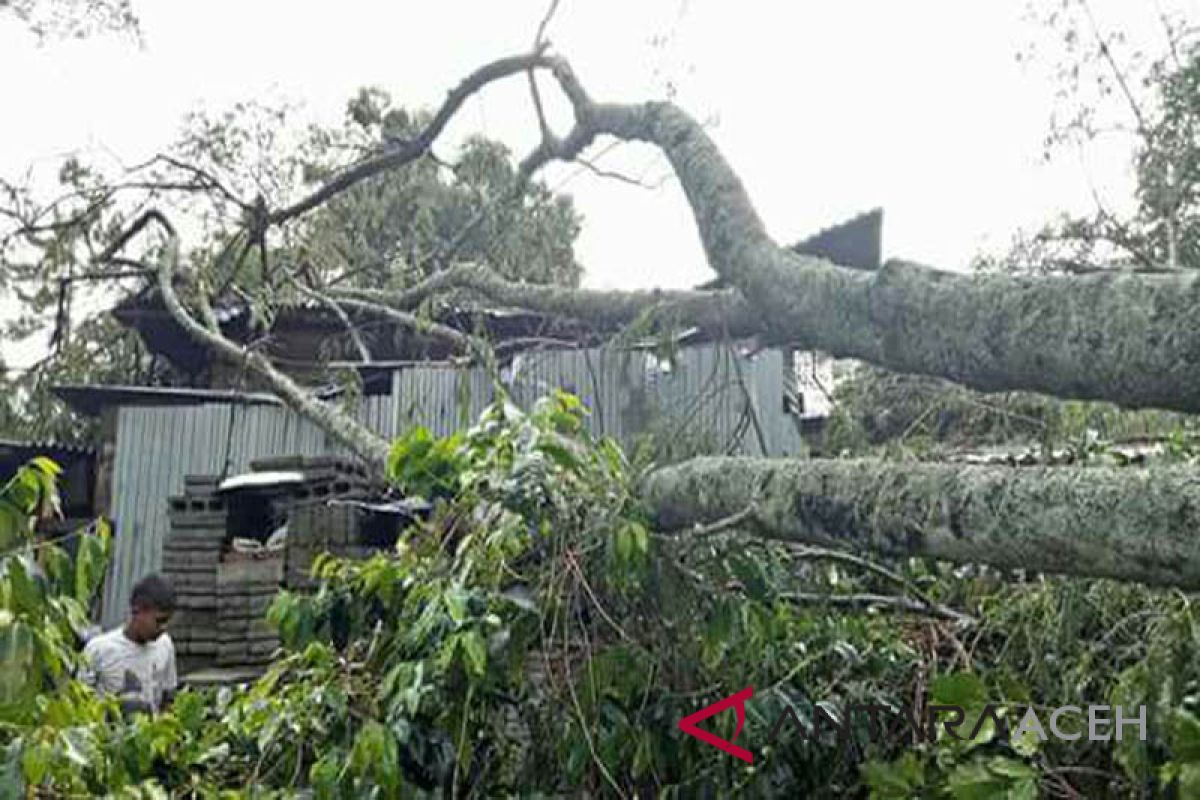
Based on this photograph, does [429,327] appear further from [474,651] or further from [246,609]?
[246,609]

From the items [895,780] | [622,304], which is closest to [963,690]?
[895,780]

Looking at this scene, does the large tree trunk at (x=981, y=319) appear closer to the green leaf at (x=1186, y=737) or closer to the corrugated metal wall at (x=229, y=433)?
the green leaf at (x=1186, y=737)

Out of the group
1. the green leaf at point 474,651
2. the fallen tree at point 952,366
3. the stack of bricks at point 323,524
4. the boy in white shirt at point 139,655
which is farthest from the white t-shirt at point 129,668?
the fallen tree at point 952,366

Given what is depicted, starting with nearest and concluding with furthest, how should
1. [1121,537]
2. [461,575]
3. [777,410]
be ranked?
1. [1121,537]
2. [461,575]
3. [777,410]

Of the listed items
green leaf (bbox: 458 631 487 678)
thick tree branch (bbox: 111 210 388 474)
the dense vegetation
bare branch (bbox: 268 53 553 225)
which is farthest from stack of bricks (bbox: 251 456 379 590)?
green leaf (bbox: 458 631 487 678)

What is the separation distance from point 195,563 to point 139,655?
7.10 ft

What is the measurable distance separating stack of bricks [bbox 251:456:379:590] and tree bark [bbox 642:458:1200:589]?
3667 mm

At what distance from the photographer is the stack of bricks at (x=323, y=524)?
5.74m

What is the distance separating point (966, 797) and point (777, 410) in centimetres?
529

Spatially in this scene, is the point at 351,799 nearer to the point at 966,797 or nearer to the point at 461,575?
the point at 461,575

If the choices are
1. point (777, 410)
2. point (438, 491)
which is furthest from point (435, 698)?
point (777, 410)

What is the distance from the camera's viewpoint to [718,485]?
2371mm

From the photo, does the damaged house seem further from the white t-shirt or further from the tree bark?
the white t-shirt

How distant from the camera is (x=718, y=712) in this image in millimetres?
2711
